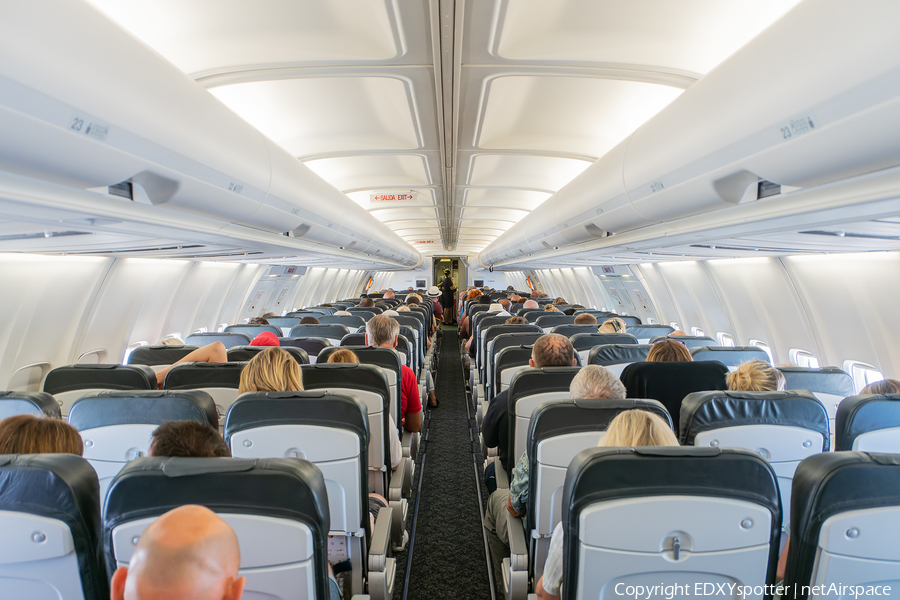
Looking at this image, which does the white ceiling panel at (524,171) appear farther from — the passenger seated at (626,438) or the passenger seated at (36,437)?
the passenger seated at (36,437)

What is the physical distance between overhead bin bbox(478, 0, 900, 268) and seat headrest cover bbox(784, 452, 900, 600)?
3.63ft

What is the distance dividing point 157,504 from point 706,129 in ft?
9.75

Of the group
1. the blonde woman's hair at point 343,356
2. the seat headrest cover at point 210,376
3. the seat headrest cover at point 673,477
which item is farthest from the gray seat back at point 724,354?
the seat headrest cover at point 210,376

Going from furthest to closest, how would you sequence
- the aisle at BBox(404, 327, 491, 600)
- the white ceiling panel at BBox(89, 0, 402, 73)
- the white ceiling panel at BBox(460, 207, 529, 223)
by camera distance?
the white ceiling panel at BBox(460, 207, 529, 223), the aisle at BBox(404, 327, 491, 600), the white ceiling panel at BBox(89, 0, 402, 73)

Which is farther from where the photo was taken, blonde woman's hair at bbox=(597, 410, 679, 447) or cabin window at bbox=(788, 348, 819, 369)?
cabin window at bbox=(788, 348, 819, 369)

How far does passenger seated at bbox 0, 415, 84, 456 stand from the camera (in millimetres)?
2021

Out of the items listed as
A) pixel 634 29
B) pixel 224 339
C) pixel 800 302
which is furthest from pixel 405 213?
pixel 634 29

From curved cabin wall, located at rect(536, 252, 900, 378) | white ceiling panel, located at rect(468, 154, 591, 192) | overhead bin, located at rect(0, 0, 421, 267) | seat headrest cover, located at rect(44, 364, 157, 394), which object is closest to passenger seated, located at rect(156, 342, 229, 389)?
seat headrest cover, located at rect(44, 364, 157, 394)

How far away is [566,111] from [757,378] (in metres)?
2.98

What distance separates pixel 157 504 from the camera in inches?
62.8

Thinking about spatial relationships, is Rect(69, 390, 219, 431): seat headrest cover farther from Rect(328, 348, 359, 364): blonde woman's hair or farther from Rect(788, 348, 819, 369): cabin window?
Rect(788, 348, 819, 369): cabin window

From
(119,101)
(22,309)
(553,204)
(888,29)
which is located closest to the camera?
(888,29)

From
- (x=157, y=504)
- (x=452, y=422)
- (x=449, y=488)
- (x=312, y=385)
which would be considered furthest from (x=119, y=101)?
(x=452, y=422)

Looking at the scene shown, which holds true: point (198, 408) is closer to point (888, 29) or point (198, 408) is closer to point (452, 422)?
point (888, 29)
